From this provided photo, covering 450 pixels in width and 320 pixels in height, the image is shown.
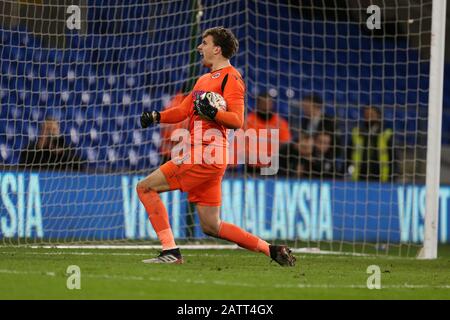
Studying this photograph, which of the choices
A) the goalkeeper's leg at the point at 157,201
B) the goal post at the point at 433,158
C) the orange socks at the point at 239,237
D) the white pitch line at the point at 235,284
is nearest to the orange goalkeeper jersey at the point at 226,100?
the goalkeeper's leg at the point at 157,201

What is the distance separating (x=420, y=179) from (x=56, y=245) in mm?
6676

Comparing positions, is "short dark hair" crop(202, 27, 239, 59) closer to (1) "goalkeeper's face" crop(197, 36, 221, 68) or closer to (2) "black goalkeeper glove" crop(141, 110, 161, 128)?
(1) "goalkeeper's face" crop(197, 36, 221, 68)

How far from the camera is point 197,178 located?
8945 millimetres

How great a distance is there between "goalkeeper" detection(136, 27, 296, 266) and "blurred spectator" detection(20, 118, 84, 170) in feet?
12.5

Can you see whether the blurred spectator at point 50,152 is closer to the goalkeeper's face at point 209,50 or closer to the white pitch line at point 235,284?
the goalkeeper's face at point 209,50

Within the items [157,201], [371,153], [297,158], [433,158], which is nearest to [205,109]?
[157,201]

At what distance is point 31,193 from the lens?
1245 cm

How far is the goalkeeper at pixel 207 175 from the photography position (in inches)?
351

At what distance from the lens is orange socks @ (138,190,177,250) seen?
8964 millimetres

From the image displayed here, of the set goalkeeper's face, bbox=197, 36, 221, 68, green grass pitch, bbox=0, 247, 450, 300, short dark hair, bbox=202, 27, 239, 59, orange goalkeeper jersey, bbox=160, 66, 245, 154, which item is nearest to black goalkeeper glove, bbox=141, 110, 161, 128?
orange goalkeeper jersey, bbox=160, 66, 245, 154

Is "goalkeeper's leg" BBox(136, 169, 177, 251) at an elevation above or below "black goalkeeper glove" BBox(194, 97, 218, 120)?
below

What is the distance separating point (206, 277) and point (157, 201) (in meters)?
1.22

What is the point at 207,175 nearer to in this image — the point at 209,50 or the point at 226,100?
the point at 226,100

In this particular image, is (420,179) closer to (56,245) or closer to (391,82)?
(391,82)
